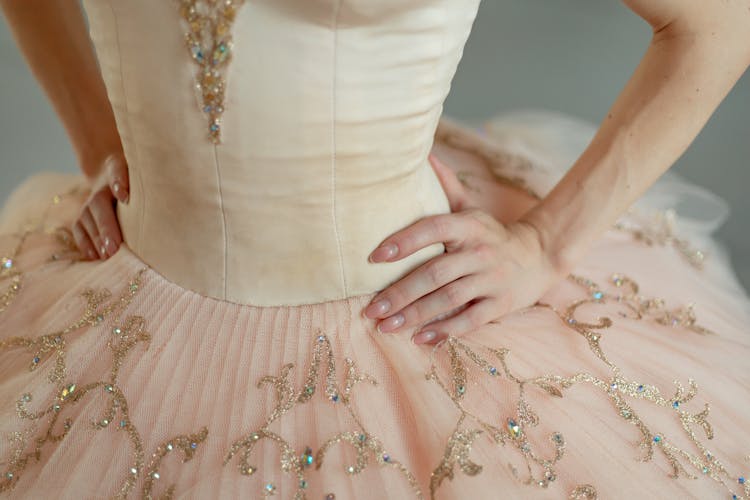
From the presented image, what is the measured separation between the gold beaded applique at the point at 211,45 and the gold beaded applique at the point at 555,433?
280 mm

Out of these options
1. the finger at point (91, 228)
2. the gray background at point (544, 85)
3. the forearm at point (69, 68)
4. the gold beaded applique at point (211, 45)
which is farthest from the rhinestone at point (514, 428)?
the gray background at point (544, 85)

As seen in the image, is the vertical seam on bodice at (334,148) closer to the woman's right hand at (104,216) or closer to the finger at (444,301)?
the finger at (444,301)

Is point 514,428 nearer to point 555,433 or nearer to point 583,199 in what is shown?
point 555,433

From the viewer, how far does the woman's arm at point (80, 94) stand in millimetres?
682

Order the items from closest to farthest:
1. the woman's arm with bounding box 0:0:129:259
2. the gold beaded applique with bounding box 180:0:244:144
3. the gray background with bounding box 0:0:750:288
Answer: the gold beaded applique with bounding box 180:0:244:144 → the woman's arm with bounding box 0:0:129:259 → the gray background with bounding box 0:0:750:288

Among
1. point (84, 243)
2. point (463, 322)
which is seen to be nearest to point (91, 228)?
point (84, 243)

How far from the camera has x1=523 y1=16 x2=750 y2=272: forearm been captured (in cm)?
59

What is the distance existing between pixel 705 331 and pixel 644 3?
353 mm

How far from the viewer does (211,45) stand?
474 millimetres

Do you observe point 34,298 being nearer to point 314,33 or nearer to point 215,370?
point 215,370

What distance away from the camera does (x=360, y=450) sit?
480 mm

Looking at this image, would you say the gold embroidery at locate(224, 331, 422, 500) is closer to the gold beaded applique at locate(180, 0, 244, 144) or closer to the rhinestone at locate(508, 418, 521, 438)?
the rhinestone at locate(508, 418, 521, 438)

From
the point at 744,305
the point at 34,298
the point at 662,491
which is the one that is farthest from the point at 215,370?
the point at 744,305

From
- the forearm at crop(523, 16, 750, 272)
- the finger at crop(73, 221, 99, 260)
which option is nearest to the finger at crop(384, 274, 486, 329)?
the forearm at crop(523, 16, 750, 272)
